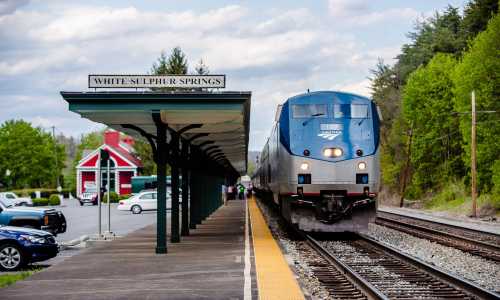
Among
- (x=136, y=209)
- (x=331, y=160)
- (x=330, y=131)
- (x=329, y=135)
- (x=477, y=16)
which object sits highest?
(x=477, y=16)

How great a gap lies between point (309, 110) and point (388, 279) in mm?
8700

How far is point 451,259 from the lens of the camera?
16.9m

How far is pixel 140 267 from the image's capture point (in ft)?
47.1

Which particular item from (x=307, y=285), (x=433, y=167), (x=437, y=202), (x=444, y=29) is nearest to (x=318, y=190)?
(x=307, y=285)

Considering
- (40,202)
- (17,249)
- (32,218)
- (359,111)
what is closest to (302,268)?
(17,249)

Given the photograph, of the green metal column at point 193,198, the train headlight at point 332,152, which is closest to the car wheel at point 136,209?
the green metal column at point 193,198

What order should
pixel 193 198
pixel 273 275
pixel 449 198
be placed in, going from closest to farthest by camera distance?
pixel 273 275 < pixel 193 198 < pixel 449 198

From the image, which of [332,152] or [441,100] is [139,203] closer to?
[441,100]

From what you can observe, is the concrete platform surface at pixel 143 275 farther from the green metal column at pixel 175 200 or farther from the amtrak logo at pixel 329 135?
the amtrak logo at pixel 329 135

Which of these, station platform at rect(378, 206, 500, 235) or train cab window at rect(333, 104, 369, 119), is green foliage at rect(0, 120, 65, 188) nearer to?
station platform at rect(378, 206, 500, 235)

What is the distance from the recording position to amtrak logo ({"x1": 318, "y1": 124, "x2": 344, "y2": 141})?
20.6 m

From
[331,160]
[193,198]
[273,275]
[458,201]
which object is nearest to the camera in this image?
[273,275]

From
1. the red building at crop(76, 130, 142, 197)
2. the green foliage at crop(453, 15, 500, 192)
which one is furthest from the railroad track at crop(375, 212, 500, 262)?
the red building at crop(76, 130, 142, 197)

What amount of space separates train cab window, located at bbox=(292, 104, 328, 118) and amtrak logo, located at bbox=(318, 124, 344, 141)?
334 mm
